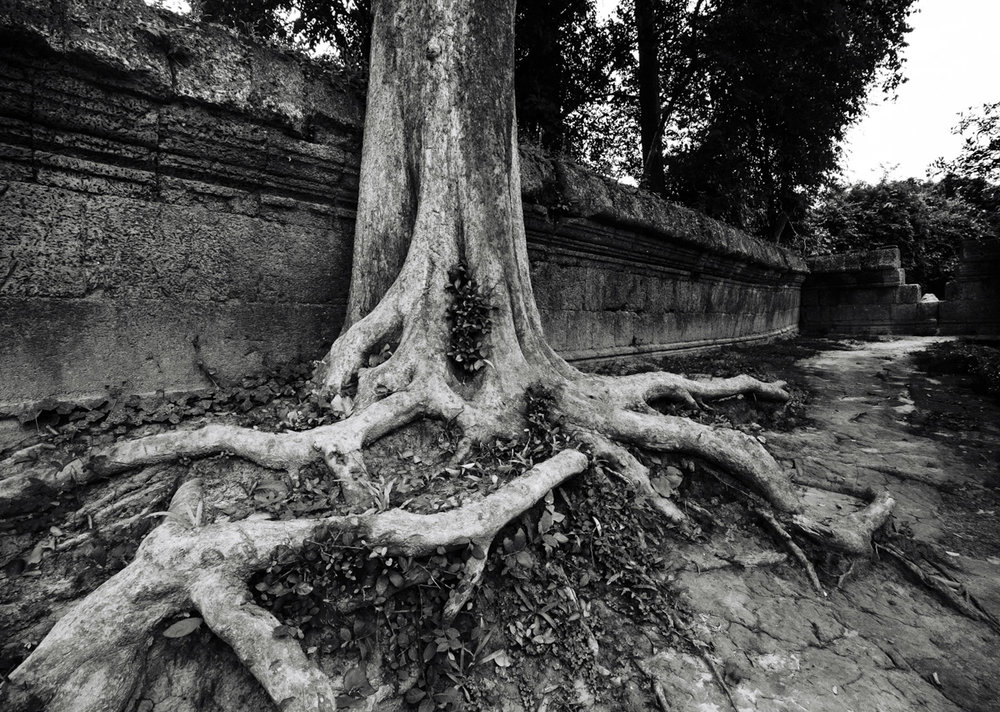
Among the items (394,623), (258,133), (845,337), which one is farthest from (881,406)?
(845,337)

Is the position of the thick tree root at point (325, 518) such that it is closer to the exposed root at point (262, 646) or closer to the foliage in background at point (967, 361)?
the exposed root at point (262, 646)

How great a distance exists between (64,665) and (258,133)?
2432 mm

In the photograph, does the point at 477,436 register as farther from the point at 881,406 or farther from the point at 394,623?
the point at 881,406

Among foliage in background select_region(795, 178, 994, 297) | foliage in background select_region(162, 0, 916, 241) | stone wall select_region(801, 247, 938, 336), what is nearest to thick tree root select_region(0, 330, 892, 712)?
foliage in background select_region(162, 0, 916, 241)

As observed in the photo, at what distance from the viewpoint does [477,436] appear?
2191mm

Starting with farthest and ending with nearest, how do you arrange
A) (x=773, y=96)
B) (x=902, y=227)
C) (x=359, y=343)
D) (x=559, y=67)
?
(x=902, y=227)
(x=559, y=67)
(x=773, y=96)
(x=359, y=343)

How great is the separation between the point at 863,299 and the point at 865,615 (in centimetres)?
981

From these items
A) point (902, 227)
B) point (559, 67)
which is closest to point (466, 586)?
point (559, 67)

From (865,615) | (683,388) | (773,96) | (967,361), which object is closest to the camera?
(865,615)

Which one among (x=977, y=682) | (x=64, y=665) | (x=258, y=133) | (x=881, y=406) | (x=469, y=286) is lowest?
(x=977, y=682)

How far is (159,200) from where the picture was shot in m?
2.47

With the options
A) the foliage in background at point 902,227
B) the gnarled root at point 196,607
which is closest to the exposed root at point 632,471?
the gnarled root at point 196,607

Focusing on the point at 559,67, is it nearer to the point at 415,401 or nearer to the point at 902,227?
the point at 415,401

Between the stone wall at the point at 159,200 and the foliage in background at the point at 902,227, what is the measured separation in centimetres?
1372
